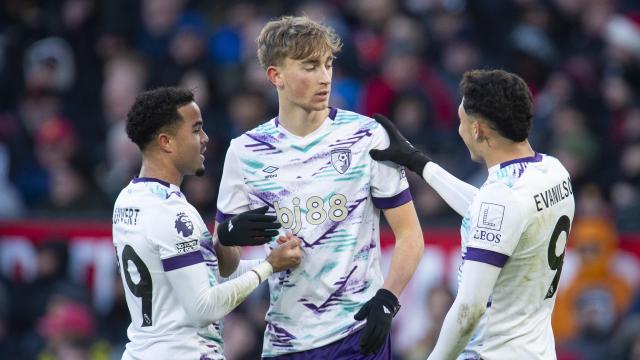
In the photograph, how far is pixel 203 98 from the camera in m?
14.1

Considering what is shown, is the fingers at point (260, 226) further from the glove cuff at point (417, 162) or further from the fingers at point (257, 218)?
the glove cuff at point (417, 162)

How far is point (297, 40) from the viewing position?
707 cm

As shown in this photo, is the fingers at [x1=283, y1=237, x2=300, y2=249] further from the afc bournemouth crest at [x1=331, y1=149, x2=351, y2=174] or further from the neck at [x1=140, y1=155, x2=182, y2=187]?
the neck at [x1=140, y1=155, x2=182, y2=187]

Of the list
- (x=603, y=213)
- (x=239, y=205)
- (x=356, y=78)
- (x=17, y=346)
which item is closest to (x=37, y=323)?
(x=17, y=346)

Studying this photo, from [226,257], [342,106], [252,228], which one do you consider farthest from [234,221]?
[342,106]

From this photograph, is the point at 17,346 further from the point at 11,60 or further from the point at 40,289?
the point at 11,60

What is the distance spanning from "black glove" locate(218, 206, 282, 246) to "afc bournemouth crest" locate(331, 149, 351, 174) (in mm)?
421

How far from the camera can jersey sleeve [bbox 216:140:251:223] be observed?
284 inches

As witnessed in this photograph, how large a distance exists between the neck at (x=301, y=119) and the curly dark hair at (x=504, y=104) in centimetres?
87

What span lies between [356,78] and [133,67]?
8.46 ft

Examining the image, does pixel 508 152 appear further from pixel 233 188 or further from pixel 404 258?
pixel 233 188

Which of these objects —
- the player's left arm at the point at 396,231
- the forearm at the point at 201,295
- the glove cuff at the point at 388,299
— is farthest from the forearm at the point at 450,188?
the forearm at the point at 201,295

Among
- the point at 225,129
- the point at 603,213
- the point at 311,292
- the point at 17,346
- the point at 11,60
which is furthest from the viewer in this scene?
the point at 11,60

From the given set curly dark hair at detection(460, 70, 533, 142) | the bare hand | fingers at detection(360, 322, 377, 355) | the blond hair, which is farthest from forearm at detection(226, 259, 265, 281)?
curly dark hair at detection(460, 70, 533, 142)
